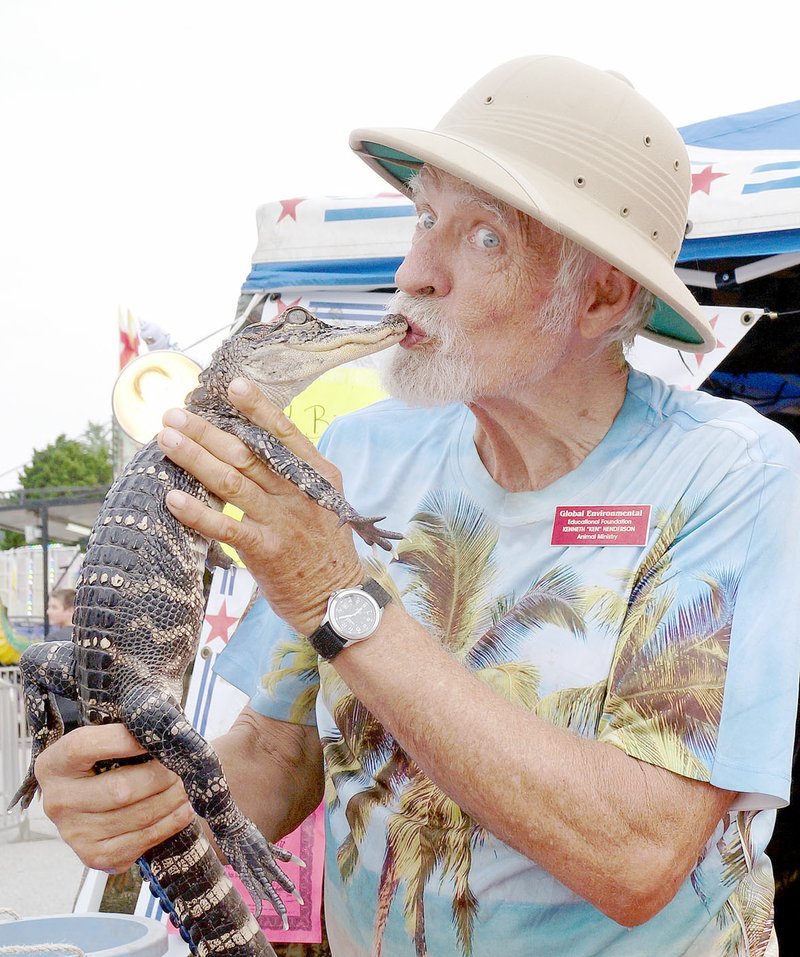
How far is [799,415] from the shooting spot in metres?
4.93

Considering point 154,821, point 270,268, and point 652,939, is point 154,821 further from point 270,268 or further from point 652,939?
point 270,268

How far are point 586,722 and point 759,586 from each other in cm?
41

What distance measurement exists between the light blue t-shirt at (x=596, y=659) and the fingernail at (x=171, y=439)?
594mm

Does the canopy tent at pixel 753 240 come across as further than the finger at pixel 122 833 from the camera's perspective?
Yes

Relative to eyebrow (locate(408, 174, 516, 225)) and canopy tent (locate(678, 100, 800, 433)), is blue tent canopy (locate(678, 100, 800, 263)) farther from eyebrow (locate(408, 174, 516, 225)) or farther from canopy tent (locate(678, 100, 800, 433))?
eyebrow (locate(408, 174, 516, 225))

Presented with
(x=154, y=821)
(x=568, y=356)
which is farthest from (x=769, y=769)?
(x=154, y=821)

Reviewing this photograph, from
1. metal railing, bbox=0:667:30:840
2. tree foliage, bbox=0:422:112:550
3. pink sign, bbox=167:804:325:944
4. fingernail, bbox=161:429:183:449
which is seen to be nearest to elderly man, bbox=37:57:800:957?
fingernail, bbox=161:429:183:449

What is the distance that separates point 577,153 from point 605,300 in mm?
365

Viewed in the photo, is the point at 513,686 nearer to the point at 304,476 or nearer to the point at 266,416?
the point at 304,476

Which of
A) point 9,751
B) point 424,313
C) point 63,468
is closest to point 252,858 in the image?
point 424,313

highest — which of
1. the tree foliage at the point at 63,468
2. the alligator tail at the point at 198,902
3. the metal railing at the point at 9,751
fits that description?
the alligator tail at the point at 198,902

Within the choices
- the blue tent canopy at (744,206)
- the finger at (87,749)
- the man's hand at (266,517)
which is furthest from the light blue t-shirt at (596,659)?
the blue tent canopy at (744,206)

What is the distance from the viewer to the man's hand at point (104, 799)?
187 centimetres

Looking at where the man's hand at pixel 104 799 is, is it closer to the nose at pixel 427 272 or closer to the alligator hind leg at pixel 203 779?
the alligator hind leg at pixel 203 779
